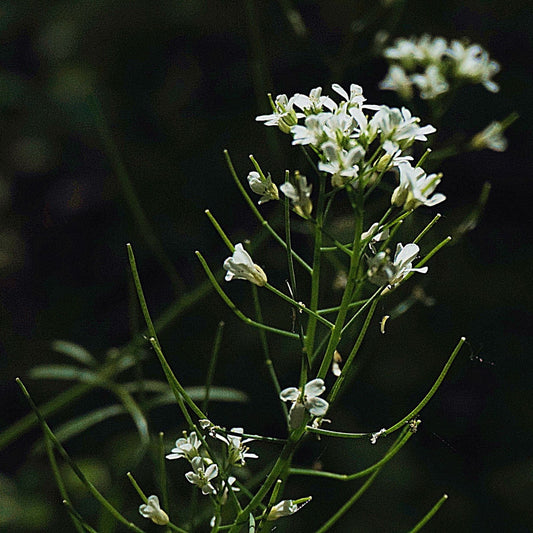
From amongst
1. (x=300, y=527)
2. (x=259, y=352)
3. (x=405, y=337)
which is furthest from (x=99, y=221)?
(x=300, y=527)

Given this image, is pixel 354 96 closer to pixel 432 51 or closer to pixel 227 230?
pixel 432 51

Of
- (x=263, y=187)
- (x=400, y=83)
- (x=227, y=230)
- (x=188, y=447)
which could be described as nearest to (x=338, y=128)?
(x=263, y=187)

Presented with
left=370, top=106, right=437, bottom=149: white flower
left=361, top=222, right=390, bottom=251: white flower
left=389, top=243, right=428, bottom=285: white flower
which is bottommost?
left=389, top=243, right=428, bottom=285: white flower

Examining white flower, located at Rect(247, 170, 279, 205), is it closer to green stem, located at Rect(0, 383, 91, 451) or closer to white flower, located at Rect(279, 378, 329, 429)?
white flower, located at Rect(279, 378, 329, 429)

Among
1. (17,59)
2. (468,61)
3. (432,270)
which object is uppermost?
(17,59)

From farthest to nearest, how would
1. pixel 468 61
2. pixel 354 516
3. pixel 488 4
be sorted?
pixel 488 4 → pixel 354 516 → pixel 468 61

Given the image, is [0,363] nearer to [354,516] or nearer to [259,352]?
[259,352]

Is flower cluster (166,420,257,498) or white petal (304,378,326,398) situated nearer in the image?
white petal (304,378,326,398)

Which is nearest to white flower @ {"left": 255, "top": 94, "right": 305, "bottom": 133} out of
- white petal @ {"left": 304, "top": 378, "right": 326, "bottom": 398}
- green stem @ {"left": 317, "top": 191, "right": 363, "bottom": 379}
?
green stem @ {"left": 317, "top": 191, "right": 363, "bottom": 379}
